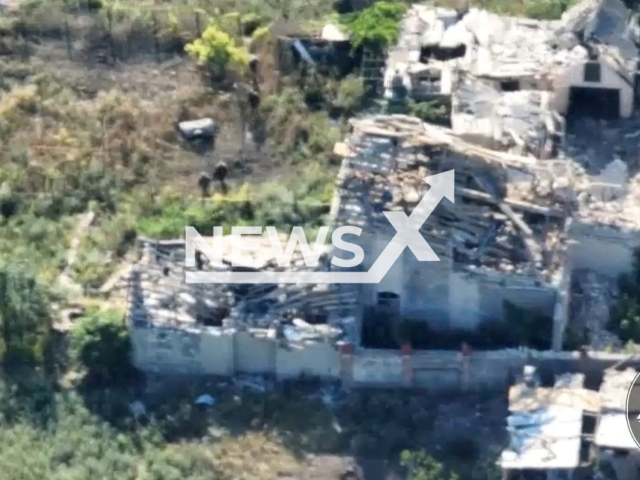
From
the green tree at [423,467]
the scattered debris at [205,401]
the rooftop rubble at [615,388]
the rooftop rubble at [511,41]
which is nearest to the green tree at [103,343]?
the scattered debris at [205,401]

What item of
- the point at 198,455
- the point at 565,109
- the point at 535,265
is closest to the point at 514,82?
the point at 565,109

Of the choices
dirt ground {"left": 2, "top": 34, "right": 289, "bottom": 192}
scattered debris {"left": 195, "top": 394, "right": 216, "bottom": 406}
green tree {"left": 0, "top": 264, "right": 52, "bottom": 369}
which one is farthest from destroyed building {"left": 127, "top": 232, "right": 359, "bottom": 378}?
dirt ground {"left": 2, "top": 34, "right": 289, "bottom": 192}

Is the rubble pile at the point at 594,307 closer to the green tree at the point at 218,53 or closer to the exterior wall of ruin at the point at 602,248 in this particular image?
the exterior wall of ruin at the point at 602,248

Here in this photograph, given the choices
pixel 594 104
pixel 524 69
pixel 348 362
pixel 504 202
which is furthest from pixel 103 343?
pixel 594 104

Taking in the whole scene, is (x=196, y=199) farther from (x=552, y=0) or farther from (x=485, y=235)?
(x=552, y=0)

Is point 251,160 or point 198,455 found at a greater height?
point 251,160

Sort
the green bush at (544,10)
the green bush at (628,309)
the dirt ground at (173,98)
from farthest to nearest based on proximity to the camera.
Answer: the green bush at (544,10)
the dirt ground at (173,98)
the green bush at (628,309)
